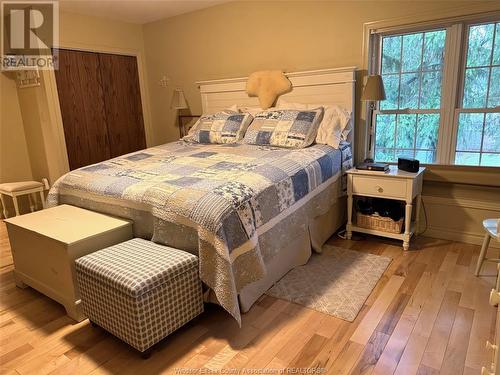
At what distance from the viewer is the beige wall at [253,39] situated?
304 centimetres

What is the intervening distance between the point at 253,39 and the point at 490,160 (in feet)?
8.02

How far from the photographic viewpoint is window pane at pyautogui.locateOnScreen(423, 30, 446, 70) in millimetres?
2770

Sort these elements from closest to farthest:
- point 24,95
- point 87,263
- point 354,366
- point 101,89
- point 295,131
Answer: point 354,366 < point 87,263 < point 295,131 < point 24,95 < point 101,89

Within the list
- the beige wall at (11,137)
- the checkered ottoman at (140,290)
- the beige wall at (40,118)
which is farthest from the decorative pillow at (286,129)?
the beige wall at (11,137)

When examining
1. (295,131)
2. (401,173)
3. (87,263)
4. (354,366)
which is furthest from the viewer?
(295,131)

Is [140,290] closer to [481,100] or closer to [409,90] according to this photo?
[409,90]

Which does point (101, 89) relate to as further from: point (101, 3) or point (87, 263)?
point (87, 263)

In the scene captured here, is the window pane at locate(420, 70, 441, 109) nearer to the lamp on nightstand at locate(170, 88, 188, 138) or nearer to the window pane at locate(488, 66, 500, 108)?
the window pane at locate(488, 66, 500, 108)

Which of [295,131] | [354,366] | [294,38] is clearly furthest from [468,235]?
[294,38]

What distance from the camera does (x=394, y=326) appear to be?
1878 mm

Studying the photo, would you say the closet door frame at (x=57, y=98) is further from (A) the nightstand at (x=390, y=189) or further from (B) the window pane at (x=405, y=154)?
(B) the window pane at (x=405, y=154)

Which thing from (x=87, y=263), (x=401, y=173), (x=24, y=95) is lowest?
(x=87, y=263)

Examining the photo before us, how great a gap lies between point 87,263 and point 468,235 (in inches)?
110

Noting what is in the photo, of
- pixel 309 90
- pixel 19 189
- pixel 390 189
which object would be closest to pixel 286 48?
pixel 309 90
